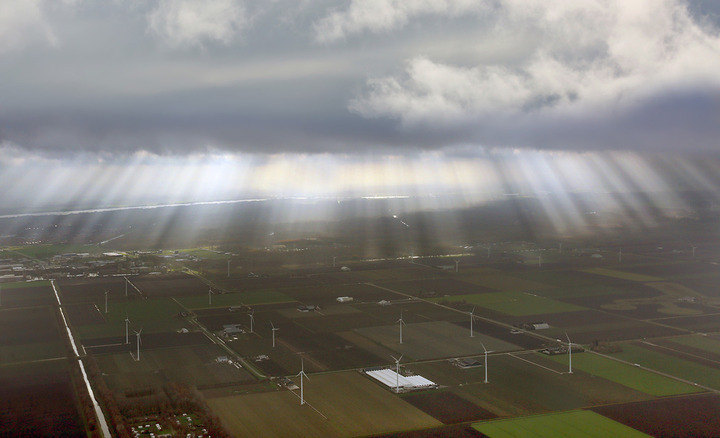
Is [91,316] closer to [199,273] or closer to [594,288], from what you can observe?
[199,273]

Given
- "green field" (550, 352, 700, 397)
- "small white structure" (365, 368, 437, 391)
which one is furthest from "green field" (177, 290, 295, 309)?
"green field" (550, 352, 700, 397)

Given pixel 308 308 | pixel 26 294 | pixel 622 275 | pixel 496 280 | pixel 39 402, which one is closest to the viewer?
pixel 39 402

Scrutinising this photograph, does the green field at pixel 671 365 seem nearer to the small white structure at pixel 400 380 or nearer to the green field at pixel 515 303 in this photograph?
the green field at pixel 515 303

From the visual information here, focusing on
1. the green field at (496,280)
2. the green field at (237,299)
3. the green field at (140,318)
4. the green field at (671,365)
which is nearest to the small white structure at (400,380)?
the green field at (671,365)

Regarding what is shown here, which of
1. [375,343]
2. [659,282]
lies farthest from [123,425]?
[659,282]

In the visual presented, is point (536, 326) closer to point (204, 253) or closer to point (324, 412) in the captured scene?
point (324, 412)

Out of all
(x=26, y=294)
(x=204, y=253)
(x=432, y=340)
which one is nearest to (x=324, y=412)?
(x=432, y=340)
